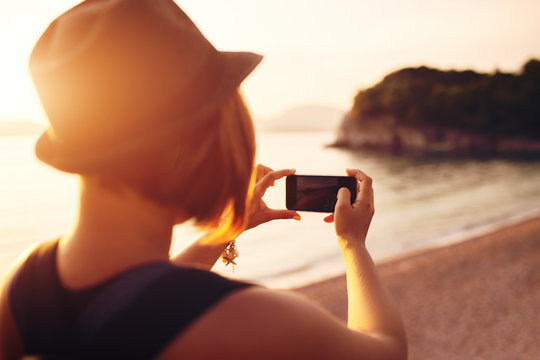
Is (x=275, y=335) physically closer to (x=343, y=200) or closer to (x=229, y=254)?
(x=343, y=200)

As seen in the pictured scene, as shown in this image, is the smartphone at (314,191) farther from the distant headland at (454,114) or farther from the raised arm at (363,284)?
the distant headland at (454,114)

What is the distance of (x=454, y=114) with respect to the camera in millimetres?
92000

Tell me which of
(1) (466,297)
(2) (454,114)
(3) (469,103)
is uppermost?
(1) (466,297)

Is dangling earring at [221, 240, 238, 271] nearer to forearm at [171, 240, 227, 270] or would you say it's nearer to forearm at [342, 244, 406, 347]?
forearm at [171, 240, 227, 270]

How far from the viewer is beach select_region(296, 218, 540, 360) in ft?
22.2

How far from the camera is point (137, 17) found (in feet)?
3.07

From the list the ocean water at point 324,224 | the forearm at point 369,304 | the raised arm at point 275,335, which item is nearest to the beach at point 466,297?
the ocean water at point 324,224

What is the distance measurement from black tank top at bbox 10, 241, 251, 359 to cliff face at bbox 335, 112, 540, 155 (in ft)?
305

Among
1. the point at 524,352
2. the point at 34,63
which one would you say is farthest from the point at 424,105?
the point at 34,63

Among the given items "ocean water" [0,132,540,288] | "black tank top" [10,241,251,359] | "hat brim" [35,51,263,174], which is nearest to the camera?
"black tank top" [10,241,251,359]

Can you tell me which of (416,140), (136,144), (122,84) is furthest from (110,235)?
(416,140)

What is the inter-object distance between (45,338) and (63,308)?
83 mm

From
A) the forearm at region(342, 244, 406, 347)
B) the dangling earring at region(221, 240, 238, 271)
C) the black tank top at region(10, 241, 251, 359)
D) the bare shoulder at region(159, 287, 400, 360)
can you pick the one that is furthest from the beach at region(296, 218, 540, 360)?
the black tank top at region(10, 241, 251, 359)

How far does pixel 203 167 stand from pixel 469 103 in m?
99.2
